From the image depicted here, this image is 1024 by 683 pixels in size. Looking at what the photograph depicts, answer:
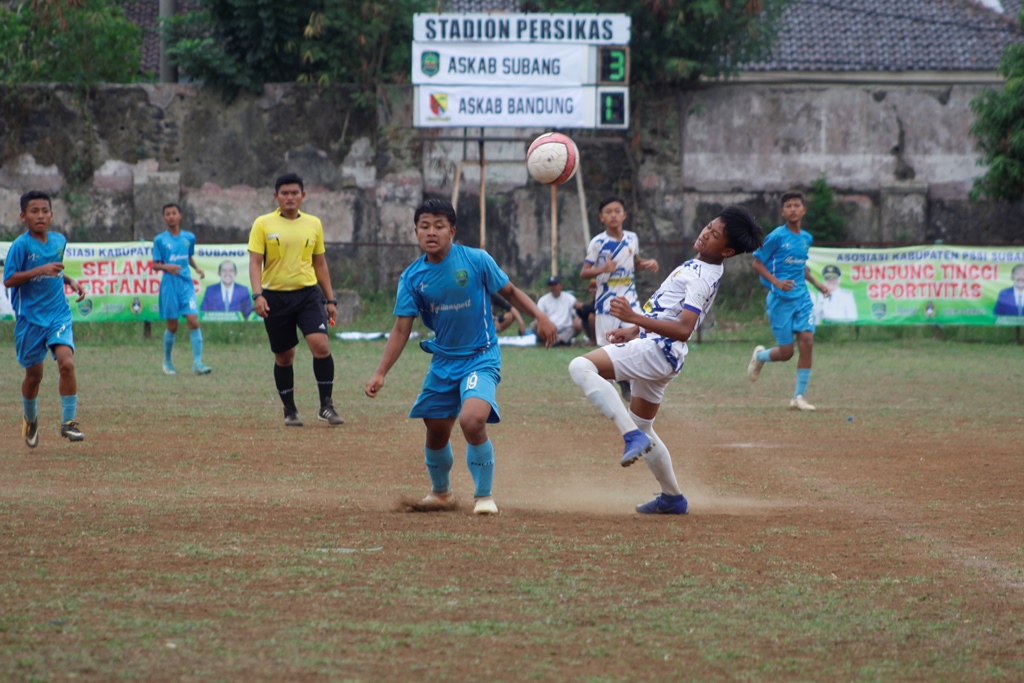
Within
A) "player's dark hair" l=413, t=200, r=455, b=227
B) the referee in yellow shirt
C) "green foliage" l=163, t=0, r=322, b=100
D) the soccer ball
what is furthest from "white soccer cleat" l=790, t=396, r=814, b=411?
"green foliage" l=163, t=0, r=322, b=100

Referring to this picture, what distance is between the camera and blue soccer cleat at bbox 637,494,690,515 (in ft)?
21.6

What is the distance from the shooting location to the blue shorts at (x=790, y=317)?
40.1 feet

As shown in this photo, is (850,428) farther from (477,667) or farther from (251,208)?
(251,208)

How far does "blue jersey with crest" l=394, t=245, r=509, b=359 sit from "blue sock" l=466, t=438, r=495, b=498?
0.50 metres

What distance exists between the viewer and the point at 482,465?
639 centimetres

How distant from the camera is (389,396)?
1303cm

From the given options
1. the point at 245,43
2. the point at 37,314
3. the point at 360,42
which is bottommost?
the point at 37,314

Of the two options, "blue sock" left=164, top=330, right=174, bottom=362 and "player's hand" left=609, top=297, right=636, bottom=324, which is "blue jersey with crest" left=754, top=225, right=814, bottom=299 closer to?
"player's hand" left=609, top=297, right=636, bottom=324

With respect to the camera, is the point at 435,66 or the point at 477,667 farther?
the point at 435,66

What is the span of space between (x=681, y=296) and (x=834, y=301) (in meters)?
15.0

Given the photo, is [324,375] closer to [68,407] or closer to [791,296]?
[68,407]

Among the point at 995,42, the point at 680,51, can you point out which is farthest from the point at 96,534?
the point at 995,42

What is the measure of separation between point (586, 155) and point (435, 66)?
15.2ft

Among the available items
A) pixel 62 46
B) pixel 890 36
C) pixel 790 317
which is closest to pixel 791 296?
pixel 790 317
